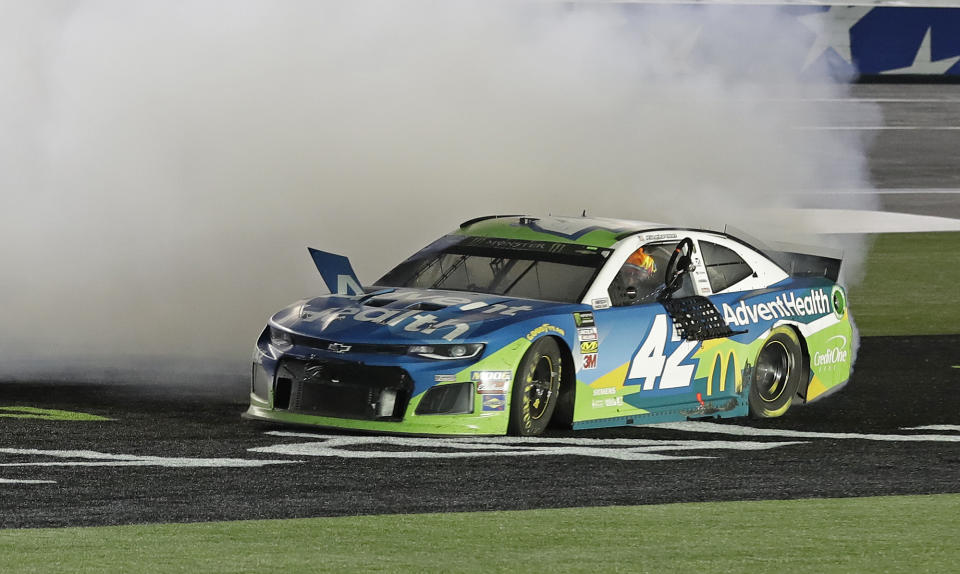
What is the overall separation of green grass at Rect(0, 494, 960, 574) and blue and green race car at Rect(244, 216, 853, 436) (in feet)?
6.63

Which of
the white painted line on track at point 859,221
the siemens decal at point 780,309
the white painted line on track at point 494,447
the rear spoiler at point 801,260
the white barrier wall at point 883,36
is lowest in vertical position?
the white painted line on track at point 494,447

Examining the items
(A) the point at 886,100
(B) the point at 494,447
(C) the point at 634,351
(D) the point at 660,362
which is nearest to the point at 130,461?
(B) the point at 494,447

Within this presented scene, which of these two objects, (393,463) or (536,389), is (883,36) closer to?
(536,389)

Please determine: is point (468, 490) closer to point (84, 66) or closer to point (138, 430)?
point (138, 430)

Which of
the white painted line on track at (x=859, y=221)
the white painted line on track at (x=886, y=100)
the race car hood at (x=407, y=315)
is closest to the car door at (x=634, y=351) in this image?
the race car hood at (x=407, y=315)

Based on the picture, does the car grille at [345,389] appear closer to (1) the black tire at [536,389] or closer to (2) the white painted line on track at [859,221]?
(1) the black tire at [536,389]

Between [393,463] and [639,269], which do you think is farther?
[639,269]

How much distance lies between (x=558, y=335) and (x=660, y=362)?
0.80m

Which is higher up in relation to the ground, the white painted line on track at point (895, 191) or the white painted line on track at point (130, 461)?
the white painted line on track at point (895, 191)

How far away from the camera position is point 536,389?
9.21 meters

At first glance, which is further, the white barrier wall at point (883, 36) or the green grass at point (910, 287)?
the white barrier wall at point (883, 36)

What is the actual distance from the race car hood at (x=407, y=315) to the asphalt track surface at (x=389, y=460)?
0.51m

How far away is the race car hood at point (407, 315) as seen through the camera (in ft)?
29.6

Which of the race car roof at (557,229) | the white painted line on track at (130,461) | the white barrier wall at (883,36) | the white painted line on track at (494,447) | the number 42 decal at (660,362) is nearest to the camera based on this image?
the white painted line on track at (130,461)
